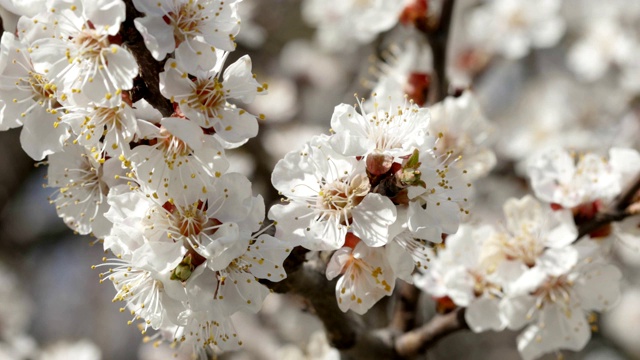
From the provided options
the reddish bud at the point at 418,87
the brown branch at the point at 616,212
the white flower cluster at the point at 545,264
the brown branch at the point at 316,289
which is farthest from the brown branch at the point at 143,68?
the brown branch at the point at 616,212

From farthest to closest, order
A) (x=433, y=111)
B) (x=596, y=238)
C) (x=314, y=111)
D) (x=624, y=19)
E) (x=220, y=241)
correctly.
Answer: (x=314, y=111) < (x=624, y=19) < (x=433, y=111) < (x=596, y=238) < (x=220, y=241)

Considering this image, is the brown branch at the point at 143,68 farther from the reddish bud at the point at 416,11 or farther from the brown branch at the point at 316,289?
the reddish bud at the point at 416,11

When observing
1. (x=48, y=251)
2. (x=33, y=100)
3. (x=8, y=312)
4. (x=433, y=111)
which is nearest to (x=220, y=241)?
(x=33, y=100)

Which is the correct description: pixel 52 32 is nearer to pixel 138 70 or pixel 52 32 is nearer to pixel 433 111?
pixel 138 70

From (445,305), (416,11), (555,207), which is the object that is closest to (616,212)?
(555,207)

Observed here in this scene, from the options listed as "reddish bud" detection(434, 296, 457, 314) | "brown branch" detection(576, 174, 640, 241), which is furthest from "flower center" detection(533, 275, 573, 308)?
"reddish bud" detection(434, 296, 457, 314)

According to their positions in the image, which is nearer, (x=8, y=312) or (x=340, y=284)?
(x=340, y=284)
